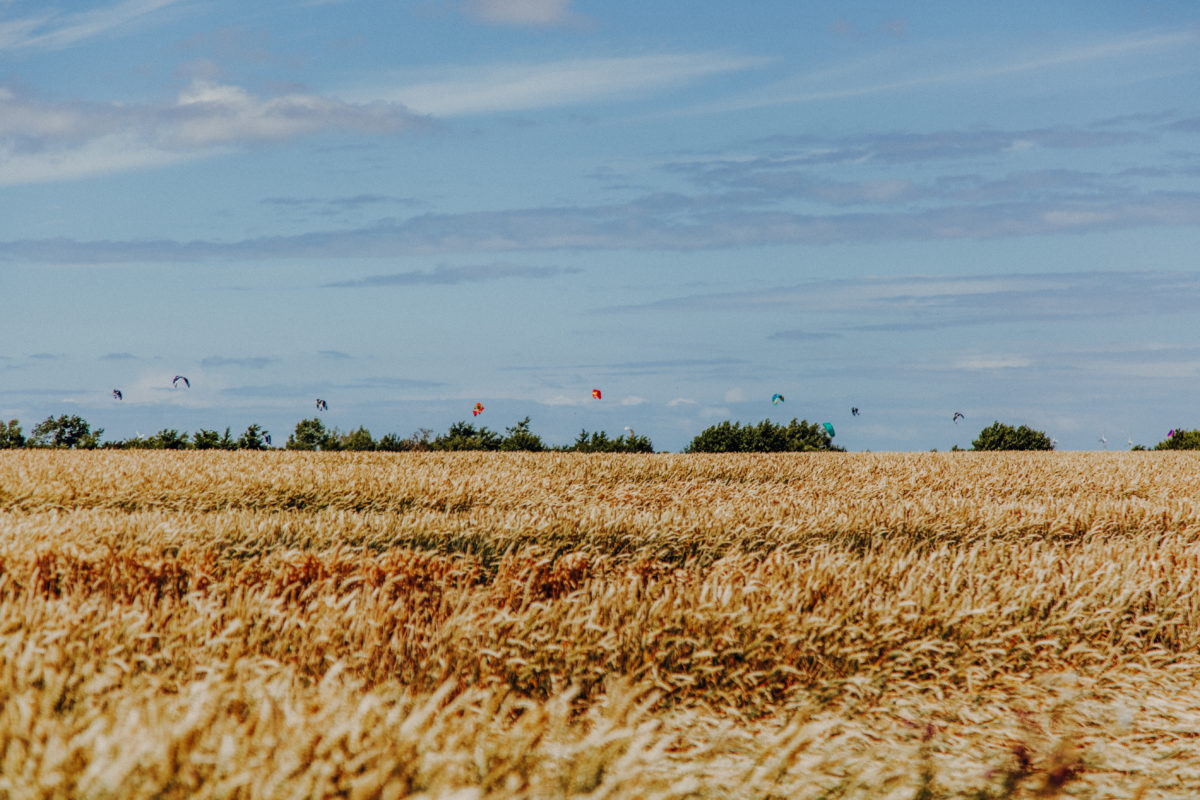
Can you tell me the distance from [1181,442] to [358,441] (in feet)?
83.8

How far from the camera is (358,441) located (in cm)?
2373

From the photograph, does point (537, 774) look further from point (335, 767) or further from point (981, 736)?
point (981, 736)

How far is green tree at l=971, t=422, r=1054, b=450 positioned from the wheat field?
807 inches

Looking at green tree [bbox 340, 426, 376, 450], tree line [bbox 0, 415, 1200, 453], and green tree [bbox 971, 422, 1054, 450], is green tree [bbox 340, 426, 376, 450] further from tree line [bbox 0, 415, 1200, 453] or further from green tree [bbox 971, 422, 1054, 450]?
green tree [bbox 971, 422, 1054, 450]

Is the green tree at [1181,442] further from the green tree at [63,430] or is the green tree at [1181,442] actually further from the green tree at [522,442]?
the green tree at [63,430]

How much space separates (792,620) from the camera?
6047mm

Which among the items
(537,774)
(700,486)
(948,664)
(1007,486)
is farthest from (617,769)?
(1007,486)

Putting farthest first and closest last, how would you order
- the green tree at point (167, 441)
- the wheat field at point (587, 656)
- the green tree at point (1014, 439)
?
the green tree at point (1014, 439)
the green tree at point (167, 441)
the wheat field at point (587, 656)

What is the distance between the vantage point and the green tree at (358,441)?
23.6 metres

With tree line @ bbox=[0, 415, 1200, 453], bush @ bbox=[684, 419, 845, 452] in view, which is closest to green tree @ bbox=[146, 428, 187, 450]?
tree line @ bbox=[0, 415, 1200, 453]

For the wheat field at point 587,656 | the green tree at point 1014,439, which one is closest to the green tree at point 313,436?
the wheat field at point 587,656

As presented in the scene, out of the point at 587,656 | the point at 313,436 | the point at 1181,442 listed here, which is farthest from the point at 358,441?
the point at 1181,442

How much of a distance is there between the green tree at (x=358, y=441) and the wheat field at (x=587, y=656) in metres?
12.5

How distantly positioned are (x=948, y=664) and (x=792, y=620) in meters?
1.12
